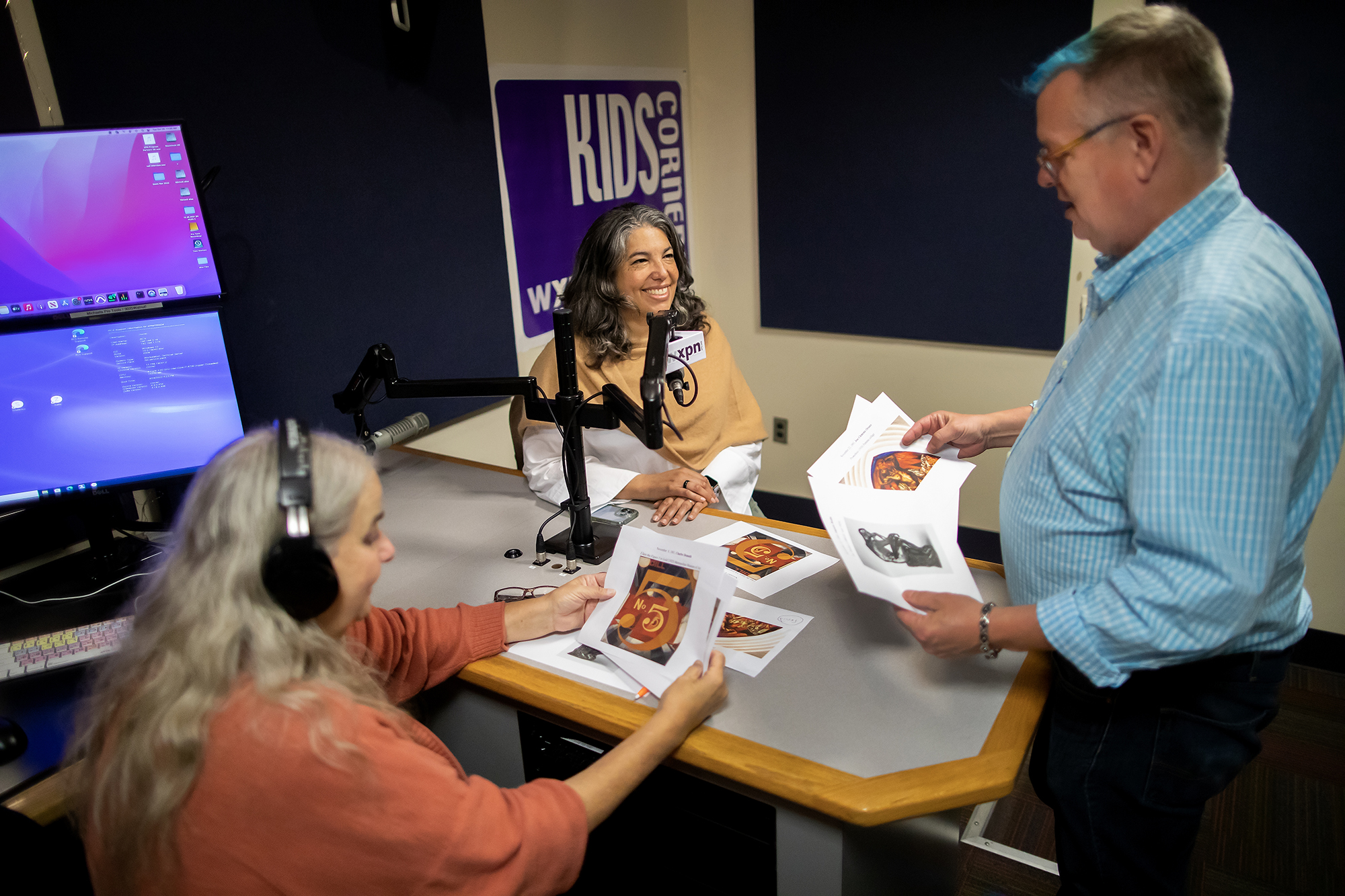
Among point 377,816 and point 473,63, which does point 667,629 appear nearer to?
point 377,816

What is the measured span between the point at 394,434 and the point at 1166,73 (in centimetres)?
160

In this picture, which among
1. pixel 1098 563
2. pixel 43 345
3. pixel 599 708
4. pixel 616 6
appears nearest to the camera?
pixel 1098 563

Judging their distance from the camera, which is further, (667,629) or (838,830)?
(667,629)

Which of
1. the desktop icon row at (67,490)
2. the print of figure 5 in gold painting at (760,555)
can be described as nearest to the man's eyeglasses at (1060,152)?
the print of figure 5 in gold painting at (760,555)

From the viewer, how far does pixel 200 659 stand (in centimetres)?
85

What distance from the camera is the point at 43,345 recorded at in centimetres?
153

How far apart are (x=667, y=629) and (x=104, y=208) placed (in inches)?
53.8

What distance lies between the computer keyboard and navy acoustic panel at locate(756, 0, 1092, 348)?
2.80m

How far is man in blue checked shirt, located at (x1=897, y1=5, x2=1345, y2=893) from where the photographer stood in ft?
2.96

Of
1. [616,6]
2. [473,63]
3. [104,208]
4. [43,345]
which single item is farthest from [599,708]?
[616,6]

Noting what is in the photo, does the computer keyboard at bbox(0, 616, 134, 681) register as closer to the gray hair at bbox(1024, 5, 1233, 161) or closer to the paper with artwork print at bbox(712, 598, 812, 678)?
the paper with artwork print at bbox(712, 598, 812, 678)

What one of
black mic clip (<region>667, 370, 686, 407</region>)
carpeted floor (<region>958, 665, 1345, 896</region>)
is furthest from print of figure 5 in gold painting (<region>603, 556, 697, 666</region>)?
carpeted floor (<region>958, 665, 1345, 896</region>)

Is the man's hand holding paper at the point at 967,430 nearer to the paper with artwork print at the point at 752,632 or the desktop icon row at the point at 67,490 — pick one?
the paper with artwork print at the point at 752,632

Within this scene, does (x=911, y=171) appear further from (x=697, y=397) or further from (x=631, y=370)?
(x=631, y=370)
